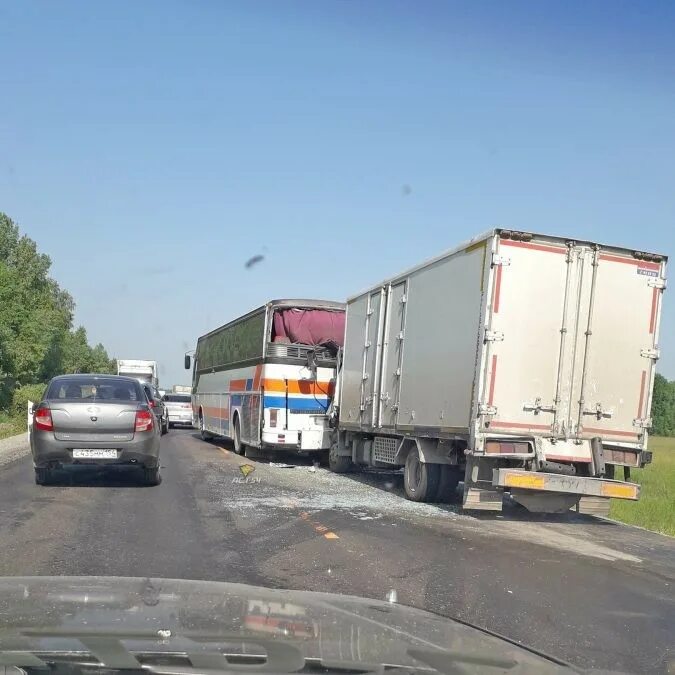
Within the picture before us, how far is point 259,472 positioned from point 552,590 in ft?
35.4

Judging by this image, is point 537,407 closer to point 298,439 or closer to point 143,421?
point 143,421

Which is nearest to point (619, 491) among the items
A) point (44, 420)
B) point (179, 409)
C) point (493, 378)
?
point (493, 378)

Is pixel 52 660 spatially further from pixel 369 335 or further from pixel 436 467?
pixel 369 335

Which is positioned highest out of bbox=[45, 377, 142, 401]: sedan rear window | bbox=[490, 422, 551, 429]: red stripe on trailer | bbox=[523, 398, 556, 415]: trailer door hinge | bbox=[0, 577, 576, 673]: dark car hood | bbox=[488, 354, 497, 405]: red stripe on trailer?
bbox=[488, 354, 497, 405]: red stripe on trailer

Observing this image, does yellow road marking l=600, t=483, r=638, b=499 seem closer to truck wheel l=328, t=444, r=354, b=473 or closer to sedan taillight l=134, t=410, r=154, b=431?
sedan taillight l=134, t=410, r=154, b=431

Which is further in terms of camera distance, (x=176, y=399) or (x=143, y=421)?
(x=176, y=399)

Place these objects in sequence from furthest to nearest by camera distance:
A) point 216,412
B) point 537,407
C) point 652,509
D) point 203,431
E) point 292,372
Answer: point 203,431
point 216,412
point 292,372
point 652,509
point 537,407

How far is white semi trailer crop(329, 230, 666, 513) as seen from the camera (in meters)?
10.9

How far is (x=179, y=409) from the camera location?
3944cm

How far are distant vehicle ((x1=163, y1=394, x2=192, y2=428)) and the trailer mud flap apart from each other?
97.5 ft

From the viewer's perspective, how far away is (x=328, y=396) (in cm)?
1934

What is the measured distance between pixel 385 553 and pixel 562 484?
3426 mm

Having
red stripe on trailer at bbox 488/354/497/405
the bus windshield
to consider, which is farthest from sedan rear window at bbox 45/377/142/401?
the bus windshield

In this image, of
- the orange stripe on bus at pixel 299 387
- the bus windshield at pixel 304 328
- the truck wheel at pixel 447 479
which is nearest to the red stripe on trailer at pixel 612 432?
the truck wheel at pixel 447 479
